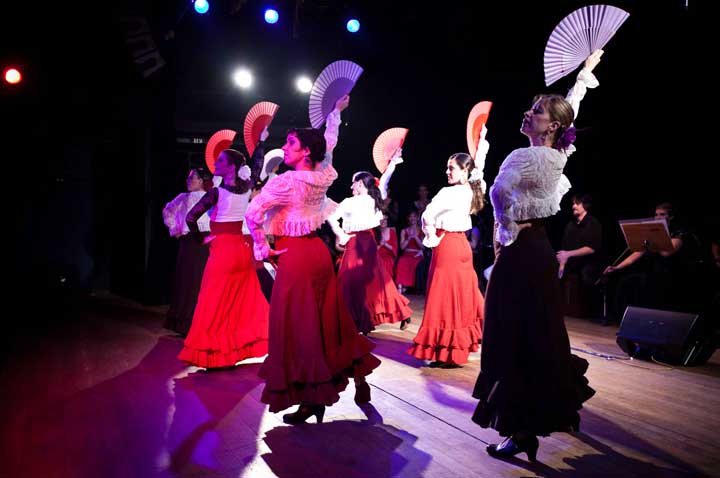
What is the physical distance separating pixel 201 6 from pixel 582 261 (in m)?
6.71

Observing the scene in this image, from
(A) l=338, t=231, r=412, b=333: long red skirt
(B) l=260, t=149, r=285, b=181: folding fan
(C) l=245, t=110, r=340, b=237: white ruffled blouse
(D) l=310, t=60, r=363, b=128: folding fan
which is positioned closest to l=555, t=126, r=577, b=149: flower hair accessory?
(C) l=245, t=110, r=340, b=237: white ruffled blouse

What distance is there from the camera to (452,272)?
4.18 m

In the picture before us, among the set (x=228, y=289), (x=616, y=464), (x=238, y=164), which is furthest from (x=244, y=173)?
(x=616, y=464)

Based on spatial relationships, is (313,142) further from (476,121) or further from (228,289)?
(228,289)

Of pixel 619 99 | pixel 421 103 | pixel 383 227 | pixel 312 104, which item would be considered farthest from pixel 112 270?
pixel 619 99

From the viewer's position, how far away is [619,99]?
20.8 ft

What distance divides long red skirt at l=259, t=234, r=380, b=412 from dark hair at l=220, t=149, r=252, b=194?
137cm

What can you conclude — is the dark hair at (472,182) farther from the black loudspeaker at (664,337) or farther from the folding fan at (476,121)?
the black loudspeaker at (664,337)

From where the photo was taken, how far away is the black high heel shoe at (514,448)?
7.72 ft

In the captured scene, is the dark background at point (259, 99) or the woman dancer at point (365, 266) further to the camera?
the dark background at point (259, 99)

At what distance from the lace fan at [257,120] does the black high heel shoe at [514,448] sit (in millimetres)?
3164

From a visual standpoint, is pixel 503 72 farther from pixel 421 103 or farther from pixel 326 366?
pixel 326 366

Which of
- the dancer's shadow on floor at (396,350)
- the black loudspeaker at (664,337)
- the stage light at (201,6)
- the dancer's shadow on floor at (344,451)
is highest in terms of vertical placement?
the stage light at (201,6)

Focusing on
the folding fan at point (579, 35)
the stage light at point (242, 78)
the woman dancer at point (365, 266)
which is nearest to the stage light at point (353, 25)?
the stage light at point (242, 78)
